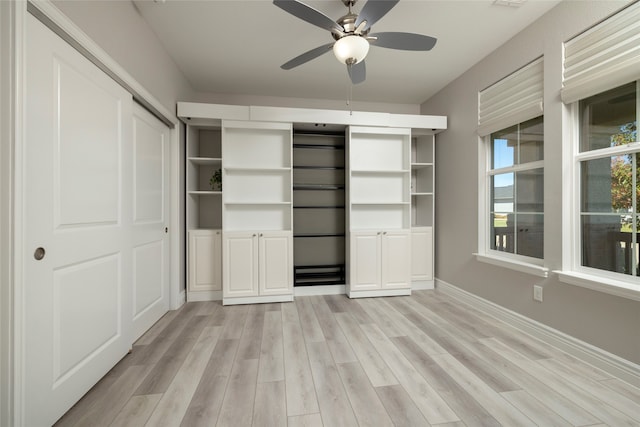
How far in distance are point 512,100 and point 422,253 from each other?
2.05 meters

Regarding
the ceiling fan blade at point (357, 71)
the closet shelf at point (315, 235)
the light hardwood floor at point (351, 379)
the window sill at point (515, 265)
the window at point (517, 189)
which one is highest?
the ceiling fan blade at point (357, 71)

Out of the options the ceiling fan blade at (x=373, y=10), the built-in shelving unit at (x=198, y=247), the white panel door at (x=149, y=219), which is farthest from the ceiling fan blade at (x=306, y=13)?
the built-in shelving unit at (x=198, y=247)

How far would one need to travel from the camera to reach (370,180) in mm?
3744

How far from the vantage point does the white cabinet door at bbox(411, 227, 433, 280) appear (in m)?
3.76

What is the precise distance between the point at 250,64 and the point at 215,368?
2970 mm

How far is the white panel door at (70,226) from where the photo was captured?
4.11 ft

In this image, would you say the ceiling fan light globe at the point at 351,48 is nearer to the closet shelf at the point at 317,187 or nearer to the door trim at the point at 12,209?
the door trim at the point at 12,209

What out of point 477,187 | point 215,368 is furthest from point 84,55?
point 477,187

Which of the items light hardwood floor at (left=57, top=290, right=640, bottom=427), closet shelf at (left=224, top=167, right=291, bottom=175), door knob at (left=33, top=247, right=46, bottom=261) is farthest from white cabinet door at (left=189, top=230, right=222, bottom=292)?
door knob at (left=33, top=247, right=46, bottom=261)

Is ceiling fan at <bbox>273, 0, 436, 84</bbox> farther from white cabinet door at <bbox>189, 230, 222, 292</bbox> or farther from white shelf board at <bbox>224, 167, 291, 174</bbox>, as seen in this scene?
white cabinet door at <bbox>189, 230, 222, 292</bbox>

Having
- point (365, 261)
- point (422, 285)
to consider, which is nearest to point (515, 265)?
point (422, 285)

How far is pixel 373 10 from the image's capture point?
171cm

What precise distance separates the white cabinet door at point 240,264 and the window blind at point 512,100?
2.86 metres

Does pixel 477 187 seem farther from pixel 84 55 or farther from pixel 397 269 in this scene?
pixel 84 55
